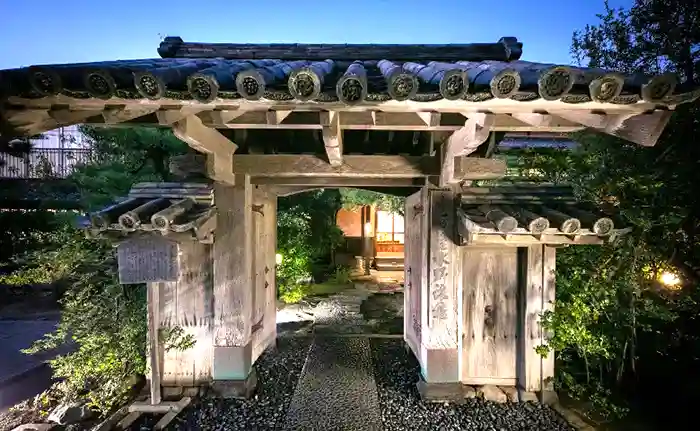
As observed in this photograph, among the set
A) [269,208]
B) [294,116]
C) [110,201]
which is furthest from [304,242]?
[294,116]

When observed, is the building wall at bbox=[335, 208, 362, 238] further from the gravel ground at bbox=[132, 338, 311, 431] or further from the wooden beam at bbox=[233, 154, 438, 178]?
the wooden beam at bbox=[233, 154, 438, 178]

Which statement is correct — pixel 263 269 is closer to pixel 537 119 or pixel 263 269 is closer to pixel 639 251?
pixel 537 119

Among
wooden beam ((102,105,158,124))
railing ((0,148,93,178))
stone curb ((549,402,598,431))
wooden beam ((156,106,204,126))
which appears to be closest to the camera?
wooden beam ((102,105,158,124))

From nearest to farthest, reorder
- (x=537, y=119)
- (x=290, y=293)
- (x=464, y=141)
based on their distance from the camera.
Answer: (x=537, y=119) → (x=464, y=141) → (x=290, y=293)

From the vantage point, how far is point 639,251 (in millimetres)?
4469

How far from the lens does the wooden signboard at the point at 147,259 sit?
3883 millimetres

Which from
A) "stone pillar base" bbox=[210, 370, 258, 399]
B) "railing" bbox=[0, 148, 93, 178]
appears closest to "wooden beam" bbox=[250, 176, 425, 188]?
"stone pillar base" bbox=[210, 370, 258, 399]

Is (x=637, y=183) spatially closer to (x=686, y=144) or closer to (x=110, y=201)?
(x=686, y=144)

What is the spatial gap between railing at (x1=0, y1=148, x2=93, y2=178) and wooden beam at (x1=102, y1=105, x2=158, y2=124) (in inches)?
480

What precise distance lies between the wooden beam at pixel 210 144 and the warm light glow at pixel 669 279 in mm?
5568

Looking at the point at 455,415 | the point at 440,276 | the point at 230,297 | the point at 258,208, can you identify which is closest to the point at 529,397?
the point at 455,415

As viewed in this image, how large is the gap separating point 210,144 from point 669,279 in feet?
18.8

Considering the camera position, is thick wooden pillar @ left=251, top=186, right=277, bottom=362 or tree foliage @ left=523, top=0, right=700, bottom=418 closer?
tree foliage @ left=523, top=0, right=700, bottom=418

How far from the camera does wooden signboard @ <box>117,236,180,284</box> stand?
3883 mm
